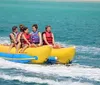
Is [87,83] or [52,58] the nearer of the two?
[87,83]

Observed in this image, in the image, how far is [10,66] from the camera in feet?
54.5

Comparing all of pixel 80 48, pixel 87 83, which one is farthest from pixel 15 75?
pixel 80 48

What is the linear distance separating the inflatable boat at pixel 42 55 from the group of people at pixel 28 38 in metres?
0.23

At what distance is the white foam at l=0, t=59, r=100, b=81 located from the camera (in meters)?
15.3

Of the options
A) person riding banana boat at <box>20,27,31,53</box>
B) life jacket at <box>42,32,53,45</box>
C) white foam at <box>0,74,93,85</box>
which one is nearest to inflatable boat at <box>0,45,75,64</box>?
person riding banana boat at <box>20,27,31,53</box>

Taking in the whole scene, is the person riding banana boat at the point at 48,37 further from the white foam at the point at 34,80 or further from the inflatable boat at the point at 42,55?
the white foam at the point at 34,80

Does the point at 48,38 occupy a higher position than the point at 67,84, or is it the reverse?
the point at 48,38

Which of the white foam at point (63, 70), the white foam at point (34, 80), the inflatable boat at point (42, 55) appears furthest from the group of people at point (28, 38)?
the white foam at point (34, 80)

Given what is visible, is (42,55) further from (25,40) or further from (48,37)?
(48,37)

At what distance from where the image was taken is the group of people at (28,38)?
17.5 meters

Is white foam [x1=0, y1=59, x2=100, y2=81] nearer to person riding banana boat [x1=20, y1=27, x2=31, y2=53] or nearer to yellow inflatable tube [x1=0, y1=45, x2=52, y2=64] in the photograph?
yellow inflatable tube [x1=0, y1=45, x2=52, y2=64]

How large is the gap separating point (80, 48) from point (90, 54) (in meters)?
2.55

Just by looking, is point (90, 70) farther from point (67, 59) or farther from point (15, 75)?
point (15, 75)

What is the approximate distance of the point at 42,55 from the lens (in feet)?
55.9
